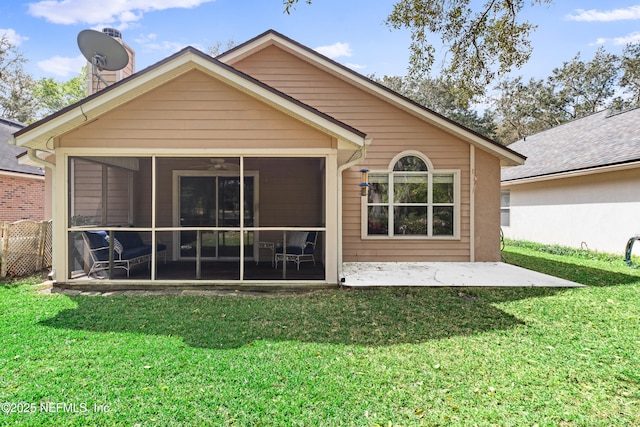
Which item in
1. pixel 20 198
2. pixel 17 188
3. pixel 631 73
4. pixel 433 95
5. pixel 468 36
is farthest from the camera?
pixel 433 95

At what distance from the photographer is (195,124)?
5.90m

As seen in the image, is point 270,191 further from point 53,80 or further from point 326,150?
point 53,80

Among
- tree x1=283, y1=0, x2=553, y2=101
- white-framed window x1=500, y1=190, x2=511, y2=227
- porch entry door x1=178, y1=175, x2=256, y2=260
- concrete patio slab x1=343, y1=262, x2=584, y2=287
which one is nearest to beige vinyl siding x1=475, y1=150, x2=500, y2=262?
concrete patio slab x1=343, y1=262, x2=584, y2=287

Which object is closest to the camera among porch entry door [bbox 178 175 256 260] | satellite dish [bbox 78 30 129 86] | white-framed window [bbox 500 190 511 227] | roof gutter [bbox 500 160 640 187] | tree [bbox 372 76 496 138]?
satellite dish [bbox 78 30 129 86]

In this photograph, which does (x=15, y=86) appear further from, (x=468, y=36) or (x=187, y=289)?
(x=468, y=36)

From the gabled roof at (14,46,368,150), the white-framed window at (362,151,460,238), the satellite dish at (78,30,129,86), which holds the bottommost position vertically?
the white-framed window at (362,151,460,238)

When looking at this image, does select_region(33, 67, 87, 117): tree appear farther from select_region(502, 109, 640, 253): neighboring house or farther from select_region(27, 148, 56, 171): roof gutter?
select_region(502, 109, 640, 253): neighboring house

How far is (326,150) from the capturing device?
19.6 feet

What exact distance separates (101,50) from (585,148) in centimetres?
1511

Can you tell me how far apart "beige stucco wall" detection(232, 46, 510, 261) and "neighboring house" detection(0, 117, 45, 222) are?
13.2m

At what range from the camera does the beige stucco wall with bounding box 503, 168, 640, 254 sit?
9.73 metres

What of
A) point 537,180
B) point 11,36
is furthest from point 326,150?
point 11,36

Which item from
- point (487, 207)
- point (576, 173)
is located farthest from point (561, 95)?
point (487, 207)

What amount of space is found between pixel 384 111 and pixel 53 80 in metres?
37.1
